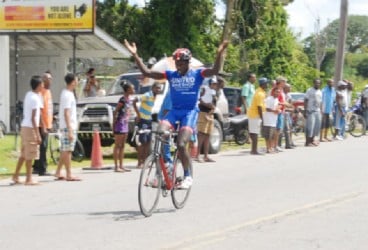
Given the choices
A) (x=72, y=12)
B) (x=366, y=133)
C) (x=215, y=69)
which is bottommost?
(x=366, y=133)

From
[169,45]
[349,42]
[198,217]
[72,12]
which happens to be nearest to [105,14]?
[169,45]

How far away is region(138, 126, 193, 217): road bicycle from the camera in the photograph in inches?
394

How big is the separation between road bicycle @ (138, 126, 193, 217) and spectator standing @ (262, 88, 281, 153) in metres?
9.87

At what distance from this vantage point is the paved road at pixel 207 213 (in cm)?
865

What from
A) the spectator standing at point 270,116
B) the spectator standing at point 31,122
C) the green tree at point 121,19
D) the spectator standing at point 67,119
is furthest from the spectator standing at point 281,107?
the green tree at point 121,19

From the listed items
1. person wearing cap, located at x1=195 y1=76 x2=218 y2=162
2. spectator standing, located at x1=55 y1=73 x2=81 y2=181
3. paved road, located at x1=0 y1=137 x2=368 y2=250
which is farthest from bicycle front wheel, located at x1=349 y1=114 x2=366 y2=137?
spectator standing, located at x1=55 y1=73 x2=81 y2=181

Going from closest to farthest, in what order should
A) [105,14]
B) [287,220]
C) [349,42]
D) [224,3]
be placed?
[287,220], [224,3], [105,14], [349,42]

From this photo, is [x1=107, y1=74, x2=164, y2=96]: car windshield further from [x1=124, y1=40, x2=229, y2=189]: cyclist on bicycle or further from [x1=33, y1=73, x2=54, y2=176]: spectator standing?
[x1=124, y1=40, x2=229, y2=189]: cyclist on bicycle

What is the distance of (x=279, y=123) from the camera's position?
21125mm

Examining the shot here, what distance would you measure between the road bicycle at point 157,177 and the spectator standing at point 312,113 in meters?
12.9

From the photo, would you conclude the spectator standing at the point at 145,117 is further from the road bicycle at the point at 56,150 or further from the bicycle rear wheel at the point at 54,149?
the bicycle rear wheel at the point at 54,149

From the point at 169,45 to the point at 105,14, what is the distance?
4.19 metres

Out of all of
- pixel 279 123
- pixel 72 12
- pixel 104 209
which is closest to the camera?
pixel 104 209

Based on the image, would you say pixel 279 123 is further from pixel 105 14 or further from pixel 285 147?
pixel 105 14
